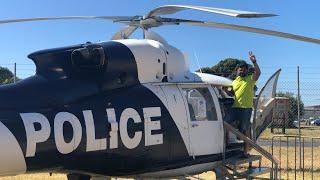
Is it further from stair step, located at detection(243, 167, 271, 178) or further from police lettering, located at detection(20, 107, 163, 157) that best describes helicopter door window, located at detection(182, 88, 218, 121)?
stair step, located at detection(243, 167, 271, 178)

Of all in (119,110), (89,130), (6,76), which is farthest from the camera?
(6,76)

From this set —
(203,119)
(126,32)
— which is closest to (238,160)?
(203,119)

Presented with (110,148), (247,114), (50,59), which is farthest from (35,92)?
(247,114)

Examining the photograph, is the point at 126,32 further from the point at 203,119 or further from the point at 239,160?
the point at 239,160

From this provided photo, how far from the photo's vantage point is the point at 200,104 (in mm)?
10164

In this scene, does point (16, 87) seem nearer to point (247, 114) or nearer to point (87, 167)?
point (87, 167)

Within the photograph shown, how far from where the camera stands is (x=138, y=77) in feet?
30.4

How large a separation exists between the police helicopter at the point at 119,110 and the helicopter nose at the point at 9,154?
0.01 metres

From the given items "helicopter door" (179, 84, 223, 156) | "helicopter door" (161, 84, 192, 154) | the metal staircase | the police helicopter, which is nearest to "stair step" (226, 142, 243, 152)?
the metal staircase

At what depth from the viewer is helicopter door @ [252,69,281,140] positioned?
10.8m

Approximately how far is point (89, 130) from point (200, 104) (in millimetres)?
2865

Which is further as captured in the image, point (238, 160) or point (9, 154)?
point (238, 160)

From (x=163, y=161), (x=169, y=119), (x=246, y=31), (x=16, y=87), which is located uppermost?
(x=246, y=31)

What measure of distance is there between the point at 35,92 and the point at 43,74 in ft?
2.03
